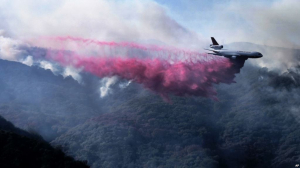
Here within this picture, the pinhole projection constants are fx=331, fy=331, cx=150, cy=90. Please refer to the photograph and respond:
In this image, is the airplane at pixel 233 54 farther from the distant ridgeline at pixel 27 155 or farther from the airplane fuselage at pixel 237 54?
the distant ridgeline at pixel 27 155

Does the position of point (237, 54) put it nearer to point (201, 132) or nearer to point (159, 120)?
point (201, 132)

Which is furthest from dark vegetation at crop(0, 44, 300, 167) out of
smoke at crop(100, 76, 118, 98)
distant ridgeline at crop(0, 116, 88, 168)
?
distant ridgeline at crop(0, 116, 88, 168)

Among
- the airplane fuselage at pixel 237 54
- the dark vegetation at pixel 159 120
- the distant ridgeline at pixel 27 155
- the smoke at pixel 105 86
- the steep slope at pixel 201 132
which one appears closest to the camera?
the distant ridgeline at pixel 27 155

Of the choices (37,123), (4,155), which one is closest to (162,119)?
(37,123)

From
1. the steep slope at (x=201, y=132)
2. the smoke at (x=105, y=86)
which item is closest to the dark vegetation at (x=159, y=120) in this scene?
the steep slope at (x=201, y=132)

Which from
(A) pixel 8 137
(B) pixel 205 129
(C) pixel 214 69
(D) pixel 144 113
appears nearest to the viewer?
(A) pixel 8 137

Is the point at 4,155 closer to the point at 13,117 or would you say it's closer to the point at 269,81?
the point at 13,117
